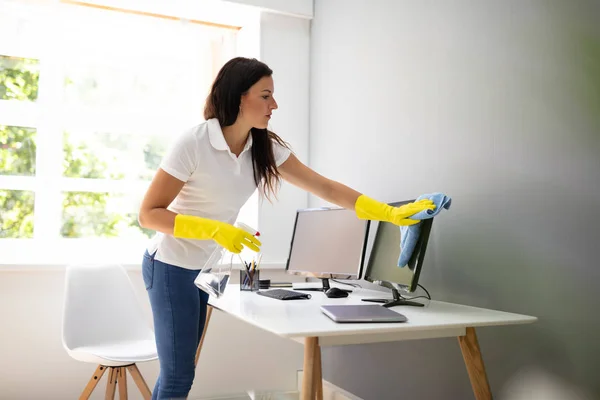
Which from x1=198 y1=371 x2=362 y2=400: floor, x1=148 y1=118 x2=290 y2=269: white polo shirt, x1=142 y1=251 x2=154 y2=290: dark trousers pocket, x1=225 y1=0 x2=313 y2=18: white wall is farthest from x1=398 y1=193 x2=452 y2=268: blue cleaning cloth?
x1=225 y1=0 x2=313 y2=18: white wall

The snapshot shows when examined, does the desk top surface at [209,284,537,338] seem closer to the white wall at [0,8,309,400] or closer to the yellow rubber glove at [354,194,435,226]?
the yellow rubber glove at [354,194,435,226]

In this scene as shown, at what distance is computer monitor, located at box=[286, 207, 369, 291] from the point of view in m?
2.37

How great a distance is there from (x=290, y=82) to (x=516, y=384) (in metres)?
2.15

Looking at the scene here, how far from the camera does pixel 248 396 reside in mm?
3064

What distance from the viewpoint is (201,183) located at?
1.79 metres

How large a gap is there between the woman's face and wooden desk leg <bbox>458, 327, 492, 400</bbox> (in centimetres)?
90

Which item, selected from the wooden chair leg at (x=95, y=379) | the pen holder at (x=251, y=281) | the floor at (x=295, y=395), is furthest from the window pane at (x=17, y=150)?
the floor at (x=295, y=395)

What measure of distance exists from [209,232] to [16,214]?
1932 mm

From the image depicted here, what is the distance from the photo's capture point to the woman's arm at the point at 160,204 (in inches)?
64.8

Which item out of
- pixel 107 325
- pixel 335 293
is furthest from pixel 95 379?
pixel 335 293

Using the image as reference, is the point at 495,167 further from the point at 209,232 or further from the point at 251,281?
the point at 251,281

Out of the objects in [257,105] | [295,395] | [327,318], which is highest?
[257,105]

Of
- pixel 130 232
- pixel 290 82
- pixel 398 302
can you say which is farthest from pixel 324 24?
pixel 398 302

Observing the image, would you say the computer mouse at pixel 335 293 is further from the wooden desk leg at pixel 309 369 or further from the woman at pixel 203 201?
the wooden desk leg at pixel 309 369
